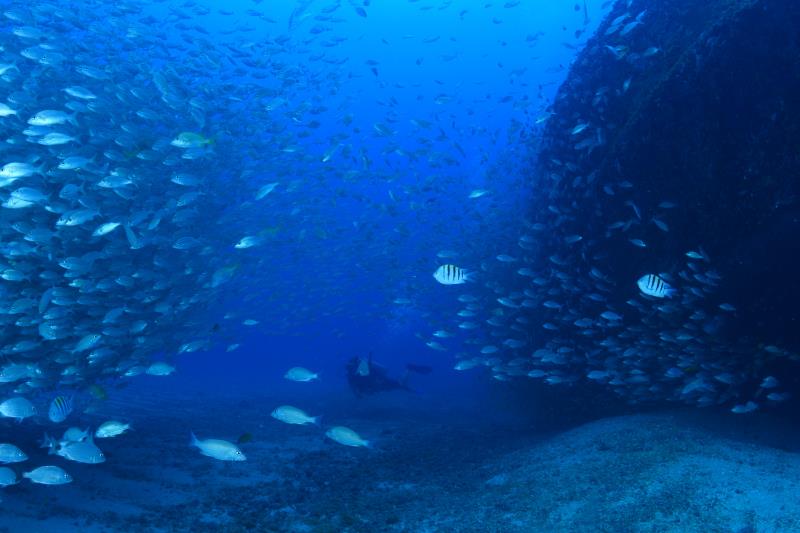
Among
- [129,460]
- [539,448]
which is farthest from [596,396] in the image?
[129,460]

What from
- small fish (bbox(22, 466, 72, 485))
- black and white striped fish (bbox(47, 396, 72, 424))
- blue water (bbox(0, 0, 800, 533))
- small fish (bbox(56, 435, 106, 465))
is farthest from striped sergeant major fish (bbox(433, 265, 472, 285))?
black and white striped fish (bbox(47, 396, 72, 424))

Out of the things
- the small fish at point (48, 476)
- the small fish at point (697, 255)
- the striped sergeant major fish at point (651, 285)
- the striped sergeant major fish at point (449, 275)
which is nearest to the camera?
the small fish at point (48, 476)

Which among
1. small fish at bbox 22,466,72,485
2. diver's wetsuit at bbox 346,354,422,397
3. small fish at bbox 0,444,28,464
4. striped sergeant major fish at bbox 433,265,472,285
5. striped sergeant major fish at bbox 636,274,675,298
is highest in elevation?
diver's wetsuit at bbox 346,354,422,397

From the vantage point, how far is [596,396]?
1235 cm

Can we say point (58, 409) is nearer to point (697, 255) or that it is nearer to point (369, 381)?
point (697, 255)

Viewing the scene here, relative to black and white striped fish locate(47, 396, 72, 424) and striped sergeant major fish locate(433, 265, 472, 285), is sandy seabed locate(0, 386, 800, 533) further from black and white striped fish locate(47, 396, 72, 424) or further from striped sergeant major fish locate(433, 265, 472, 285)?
striped sergeant major fish locate(433, 265, 472, 285)

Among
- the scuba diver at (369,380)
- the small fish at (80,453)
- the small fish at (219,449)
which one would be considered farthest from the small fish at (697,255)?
the scuba diver at (369,380)

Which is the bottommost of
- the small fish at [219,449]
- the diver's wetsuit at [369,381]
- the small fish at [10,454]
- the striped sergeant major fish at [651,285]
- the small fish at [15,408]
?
the small fish at [10,454]

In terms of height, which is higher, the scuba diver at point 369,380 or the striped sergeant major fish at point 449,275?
the scuba diver at point 369,380

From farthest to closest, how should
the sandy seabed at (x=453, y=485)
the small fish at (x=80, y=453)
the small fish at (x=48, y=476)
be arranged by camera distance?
1. the small fish at (x=80, y=453)
2. the small fish at (x=48, y=476)
3. the sandy seabed at (x=453, y=485)

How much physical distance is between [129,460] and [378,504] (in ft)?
17.1

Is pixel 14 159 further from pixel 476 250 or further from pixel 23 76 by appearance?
pixel 476 250

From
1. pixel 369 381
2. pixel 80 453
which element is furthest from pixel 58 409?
pixel 369 381

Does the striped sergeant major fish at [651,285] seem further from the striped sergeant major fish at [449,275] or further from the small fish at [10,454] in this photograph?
the small fish at [10,454]
